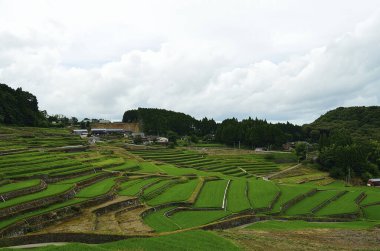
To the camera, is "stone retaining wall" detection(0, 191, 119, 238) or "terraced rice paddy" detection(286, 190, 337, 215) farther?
"terraced rice paddy" detection(286, 190, 337, 215)

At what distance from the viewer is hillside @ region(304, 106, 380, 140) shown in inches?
4641

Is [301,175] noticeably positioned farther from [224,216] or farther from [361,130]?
[361,130]

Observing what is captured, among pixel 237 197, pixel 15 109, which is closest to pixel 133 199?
pixel 237 197

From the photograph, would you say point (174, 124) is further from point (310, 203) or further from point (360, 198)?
point (310, 203)

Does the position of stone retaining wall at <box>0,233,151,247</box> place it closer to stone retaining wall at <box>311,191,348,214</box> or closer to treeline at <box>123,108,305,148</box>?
stone retaining wall at <box>311,191,348,214</box>

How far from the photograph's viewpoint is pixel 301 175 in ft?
187

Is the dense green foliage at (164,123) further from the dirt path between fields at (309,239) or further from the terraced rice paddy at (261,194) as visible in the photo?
the dirt path between fields at (309,239)

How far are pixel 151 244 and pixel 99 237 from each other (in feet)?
14.4

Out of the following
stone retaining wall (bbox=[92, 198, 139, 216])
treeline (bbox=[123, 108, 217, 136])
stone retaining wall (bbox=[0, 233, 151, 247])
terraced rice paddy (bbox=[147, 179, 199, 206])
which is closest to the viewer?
stone retaining wall (bbox=[0, 233, 151, 247])

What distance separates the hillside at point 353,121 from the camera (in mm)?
117875

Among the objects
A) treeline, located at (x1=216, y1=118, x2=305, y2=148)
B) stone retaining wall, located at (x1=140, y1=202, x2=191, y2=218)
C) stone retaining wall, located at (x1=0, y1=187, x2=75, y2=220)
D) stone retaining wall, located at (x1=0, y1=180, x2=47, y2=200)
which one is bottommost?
stone retaining wall, located at (x1=140, y1=202, x2=191, y2=218)

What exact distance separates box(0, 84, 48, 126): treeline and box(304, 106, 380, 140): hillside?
265 feet

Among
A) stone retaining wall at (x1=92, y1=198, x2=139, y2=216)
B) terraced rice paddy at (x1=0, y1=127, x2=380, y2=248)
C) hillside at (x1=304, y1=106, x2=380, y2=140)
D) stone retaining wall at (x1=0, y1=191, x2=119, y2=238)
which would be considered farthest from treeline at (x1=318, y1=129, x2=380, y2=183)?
hillside at (x1=304, y1=106, x2=380, y2=140)

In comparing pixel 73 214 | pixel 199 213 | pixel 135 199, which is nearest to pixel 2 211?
pixel 73 214
